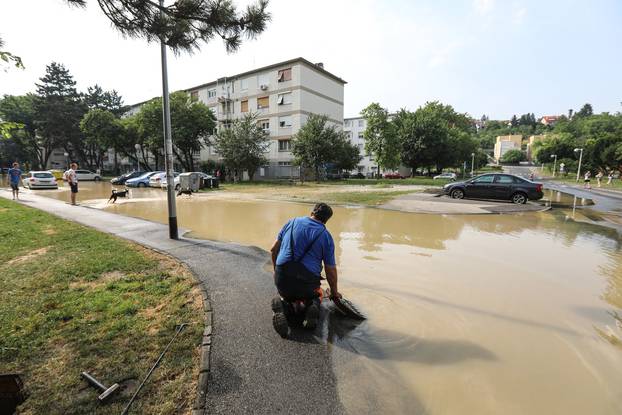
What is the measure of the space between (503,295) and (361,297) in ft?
7.05

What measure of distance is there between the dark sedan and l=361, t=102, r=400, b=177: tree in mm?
20825

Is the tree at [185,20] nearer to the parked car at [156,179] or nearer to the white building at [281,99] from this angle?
the parked car at [156,179]

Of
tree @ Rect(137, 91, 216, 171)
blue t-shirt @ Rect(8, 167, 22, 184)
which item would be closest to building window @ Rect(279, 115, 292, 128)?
tree @ Rect(137, 91, 216, 171)

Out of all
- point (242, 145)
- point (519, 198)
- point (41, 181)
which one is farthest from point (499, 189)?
point (41, 181)

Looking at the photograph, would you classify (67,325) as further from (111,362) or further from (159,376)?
(159,376)

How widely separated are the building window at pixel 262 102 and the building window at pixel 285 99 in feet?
6.87

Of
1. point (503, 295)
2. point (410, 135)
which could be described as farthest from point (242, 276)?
point (410, 135)

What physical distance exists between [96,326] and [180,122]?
118ft

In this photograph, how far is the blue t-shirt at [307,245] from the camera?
140 inches

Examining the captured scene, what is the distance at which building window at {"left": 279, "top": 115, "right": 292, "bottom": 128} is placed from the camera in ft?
131

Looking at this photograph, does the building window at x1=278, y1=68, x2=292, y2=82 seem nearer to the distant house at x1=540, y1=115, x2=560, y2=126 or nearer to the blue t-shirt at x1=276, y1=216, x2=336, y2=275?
the blue t-shirt at x1=276, y1=216, x2=336, y2=275

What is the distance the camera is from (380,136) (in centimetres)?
3744

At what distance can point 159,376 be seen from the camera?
2711mm

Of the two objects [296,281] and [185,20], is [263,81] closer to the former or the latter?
[185,20]
